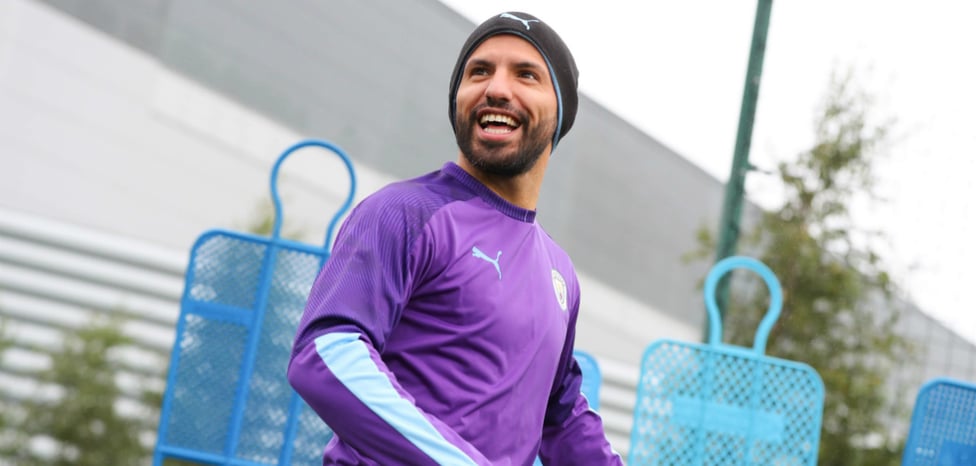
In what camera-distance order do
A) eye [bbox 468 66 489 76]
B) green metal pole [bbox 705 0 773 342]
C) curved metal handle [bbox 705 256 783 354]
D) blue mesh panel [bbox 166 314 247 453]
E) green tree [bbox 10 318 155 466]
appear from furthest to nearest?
green tree [bbox 10 318 155 466], green metal pole [bbox 705 0 773 342], curved metal handle [bbox 705 256 783 354], blue mesh panel [bbox 166 314 247 453], eye [bbox 468 66 489 76]

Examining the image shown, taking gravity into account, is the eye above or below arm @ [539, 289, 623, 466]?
above

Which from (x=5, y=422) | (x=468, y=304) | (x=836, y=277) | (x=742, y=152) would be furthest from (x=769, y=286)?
(x=5, y=422)

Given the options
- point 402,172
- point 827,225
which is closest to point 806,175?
point 827,225

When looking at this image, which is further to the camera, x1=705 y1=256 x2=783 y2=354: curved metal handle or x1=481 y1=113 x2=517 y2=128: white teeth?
x1=705 y1=256 x2=783 y2=354: curved metal handle

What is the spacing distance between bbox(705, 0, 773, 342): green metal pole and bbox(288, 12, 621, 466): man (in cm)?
238

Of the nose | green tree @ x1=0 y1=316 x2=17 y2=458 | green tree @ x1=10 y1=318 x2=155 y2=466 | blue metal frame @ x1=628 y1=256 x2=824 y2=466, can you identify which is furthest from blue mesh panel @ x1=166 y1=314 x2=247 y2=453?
green tree @ x1=0 y1=316 x2=17 y2=458

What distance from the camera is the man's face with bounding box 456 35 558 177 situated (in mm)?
1470

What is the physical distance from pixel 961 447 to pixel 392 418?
2.38m

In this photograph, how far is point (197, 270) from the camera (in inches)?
127

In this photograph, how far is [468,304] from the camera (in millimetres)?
1386

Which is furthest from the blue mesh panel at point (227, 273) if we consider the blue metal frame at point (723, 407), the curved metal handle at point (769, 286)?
the curved metal handle at point (769, 286)

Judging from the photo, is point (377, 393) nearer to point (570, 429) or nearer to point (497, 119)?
point (497, 119)

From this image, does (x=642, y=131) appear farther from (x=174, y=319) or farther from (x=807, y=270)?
(x=174, y=319)

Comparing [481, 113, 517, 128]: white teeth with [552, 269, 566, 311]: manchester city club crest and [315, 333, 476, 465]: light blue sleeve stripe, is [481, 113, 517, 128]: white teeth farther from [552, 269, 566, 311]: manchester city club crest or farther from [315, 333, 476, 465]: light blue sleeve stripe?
[315, 333, 476, 465]: light blue sleeve stripe
